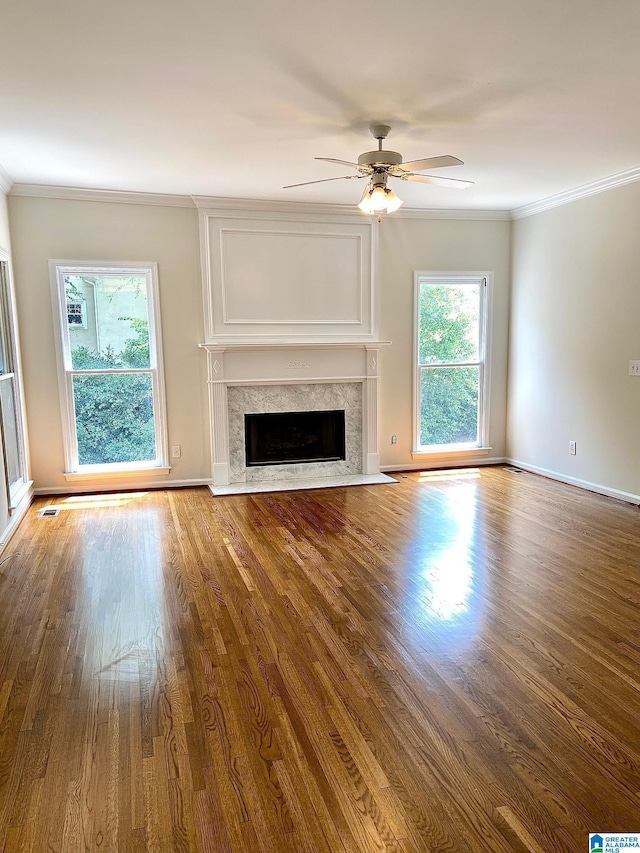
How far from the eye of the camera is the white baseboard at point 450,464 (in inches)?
248

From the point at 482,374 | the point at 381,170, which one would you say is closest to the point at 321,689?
the point at 381,170

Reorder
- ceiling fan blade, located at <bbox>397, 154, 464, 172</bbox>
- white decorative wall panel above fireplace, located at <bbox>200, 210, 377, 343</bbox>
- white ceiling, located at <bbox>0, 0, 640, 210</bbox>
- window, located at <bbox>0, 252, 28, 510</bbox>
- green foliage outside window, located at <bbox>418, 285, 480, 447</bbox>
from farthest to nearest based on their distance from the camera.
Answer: green foliage outside window, located at <bbox>418, 285, 480, 447</bbox>, white decorative wall panel above fireplace, located at <bbox>200, 210, 377, 343</bbox>, window, located at <bbox>0, 252, 28, 510</bbox>, ceiling fan blade, located at <bbox>397, 154, 464, 172</bbox>, white ceiling, located at <bbox>0, 0, 640, 210</bbox>

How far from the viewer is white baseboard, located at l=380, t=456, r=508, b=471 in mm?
6289

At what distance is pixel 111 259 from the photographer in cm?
527

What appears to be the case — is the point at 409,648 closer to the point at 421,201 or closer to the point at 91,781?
the point at 91,781

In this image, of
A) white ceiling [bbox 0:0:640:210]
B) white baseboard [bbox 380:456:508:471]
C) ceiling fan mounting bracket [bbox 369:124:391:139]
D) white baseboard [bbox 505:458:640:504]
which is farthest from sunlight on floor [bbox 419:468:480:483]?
ceiling fan mounting bracket [bbox 369:124:391:139]

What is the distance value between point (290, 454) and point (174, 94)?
142 inches

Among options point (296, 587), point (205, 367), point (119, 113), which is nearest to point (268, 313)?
point (205, 367)

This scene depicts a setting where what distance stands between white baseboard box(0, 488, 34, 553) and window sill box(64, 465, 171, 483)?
375mm

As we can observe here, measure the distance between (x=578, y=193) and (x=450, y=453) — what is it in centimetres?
279

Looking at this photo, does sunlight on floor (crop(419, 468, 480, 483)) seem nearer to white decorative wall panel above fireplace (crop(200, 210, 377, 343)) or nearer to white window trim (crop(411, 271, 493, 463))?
white window trim (crop(411, 271, 493, 463))

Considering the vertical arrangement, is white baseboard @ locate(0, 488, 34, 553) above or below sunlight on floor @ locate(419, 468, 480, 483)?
above

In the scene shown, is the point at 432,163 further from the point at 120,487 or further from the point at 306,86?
the point at 120,487

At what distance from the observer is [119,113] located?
3295mm
